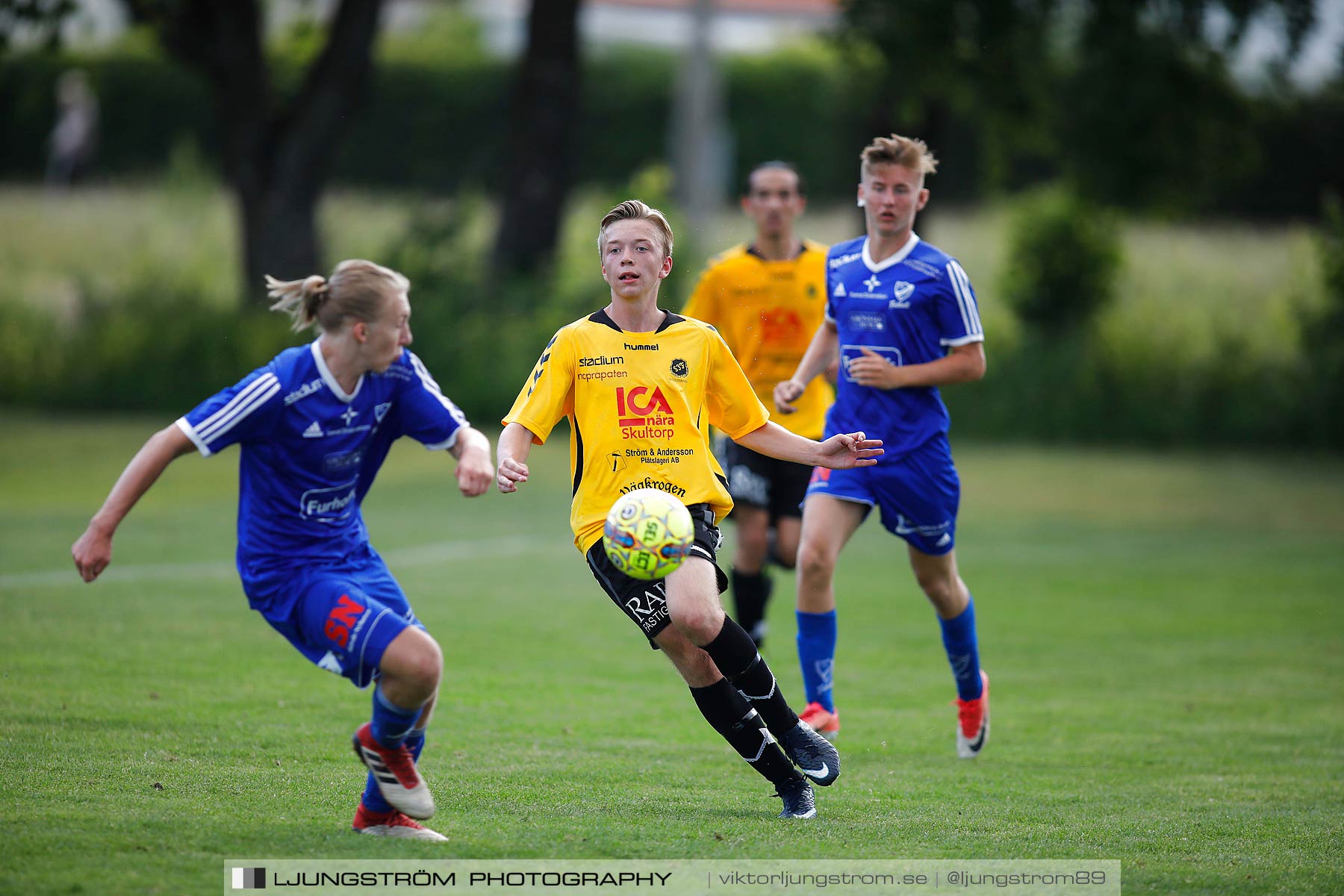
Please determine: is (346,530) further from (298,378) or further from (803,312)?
(803,312)

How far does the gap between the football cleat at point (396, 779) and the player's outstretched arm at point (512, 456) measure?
884mm

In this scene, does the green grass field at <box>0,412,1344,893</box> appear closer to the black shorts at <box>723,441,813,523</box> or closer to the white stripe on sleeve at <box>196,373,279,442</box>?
the black shorts at <box>723,441,813,523</box>

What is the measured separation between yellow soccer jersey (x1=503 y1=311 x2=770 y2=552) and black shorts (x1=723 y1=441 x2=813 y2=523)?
3.17 m

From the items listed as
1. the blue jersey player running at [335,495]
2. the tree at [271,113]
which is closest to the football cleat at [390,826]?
the blue jersey player running at [335,495]

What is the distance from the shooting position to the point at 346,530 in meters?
5.19

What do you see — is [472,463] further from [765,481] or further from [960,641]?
[765,481]

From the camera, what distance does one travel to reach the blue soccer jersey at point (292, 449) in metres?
4.94

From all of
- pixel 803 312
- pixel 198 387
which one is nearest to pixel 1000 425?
pixel 198 387

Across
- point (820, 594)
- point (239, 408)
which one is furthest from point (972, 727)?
point (239, 408)

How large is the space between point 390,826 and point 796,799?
1.40 meters

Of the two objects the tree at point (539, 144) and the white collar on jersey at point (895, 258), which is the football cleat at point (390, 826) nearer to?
the white collar on jersey at point (895, 258)

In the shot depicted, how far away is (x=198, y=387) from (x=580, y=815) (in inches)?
669

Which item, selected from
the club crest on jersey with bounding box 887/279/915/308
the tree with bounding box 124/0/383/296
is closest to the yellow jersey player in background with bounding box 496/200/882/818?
the club crest on jersey with bounding box 887/279/915/308

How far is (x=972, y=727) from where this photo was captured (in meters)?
6.87
